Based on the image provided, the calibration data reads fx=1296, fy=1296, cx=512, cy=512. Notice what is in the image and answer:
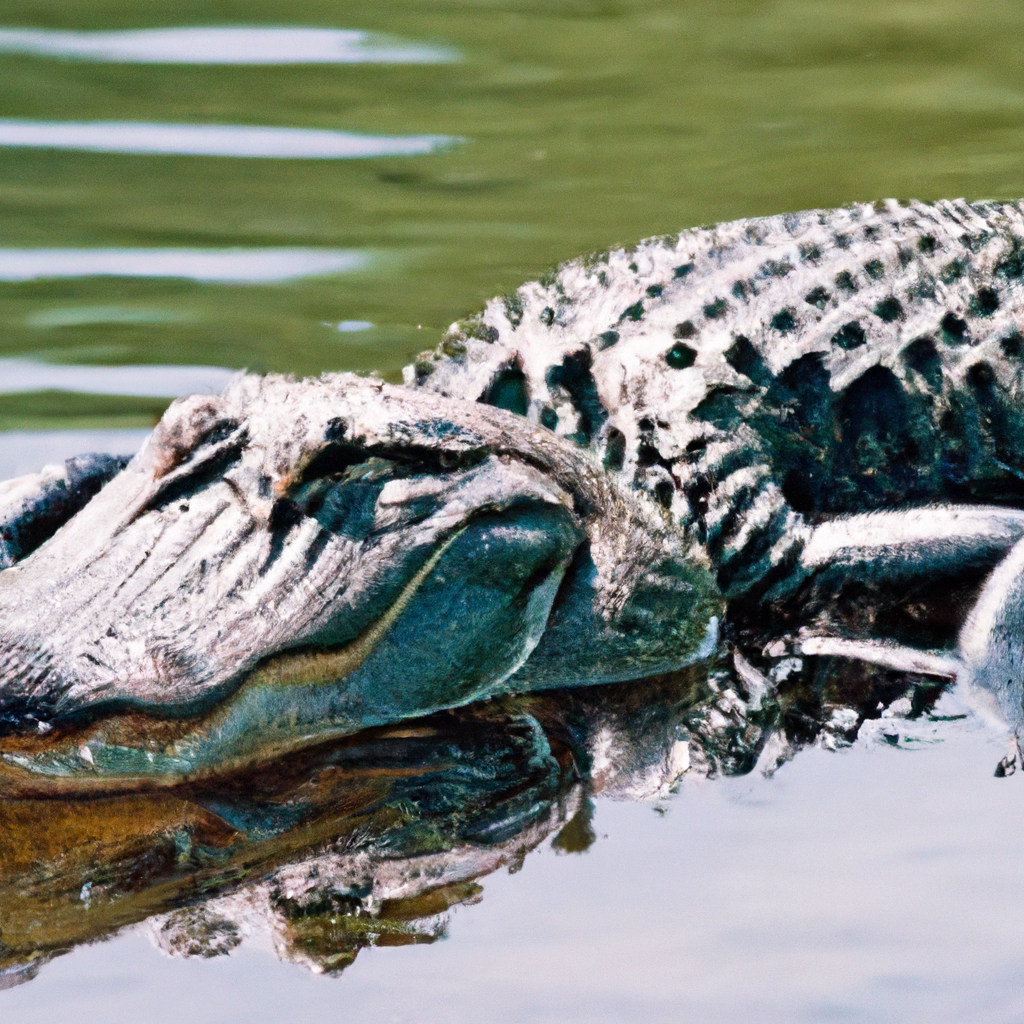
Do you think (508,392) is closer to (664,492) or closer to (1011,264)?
(664,492)

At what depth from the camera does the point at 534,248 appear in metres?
4.60

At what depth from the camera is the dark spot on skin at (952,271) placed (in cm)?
261

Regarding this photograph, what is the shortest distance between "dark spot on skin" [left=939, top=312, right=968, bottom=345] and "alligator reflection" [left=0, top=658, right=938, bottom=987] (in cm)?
69

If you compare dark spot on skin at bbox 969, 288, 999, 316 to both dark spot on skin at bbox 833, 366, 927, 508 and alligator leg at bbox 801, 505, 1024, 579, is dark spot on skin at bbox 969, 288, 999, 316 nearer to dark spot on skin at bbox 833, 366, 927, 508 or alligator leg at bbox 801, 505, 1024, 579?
dark spot on skin at bbox 833, 366, 927, 508

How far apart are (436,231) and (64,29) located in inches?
53.8

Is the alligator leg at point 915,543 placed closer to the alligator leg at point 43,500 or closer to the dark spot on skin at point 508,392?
the dark spot on skin at point 508,392

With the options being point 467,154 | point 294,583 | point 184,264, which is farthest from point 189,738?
point 467,154

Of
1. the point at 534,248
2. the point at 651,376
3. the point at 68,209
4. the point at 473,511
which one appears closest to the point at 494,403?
the point at 651,376

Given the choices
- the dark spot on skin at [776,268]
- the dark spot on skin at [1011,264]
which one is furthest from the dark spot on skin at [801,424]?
the dark spot on skin at [1011,264]

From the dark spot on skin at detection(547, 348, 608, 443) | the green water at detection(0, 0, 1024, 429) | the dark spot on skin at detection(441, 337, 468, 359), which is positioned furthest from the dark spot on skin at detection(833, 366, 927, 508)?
the green water at detection(0, 0, 1024, 429)

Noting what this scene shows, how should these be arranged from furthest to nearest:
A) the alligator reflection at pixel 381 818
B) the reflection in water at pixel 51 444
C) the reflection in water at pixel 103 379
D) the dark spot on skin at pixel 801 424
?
1. the reflection in water at pixel 103 379
2. the reflection in water at pixel 51 444
3. the dark spot on skin at pixel 801 424
4. the alligator reflection at pixel 381 818

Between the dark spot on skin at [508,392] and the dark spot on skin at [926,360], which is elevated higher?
the dark spot on skin at [926,360]

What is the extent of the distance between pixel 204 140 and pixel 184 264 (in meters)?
0.42

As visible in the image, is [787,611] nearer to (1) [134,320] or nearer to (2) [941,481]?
(2) [941,481]
